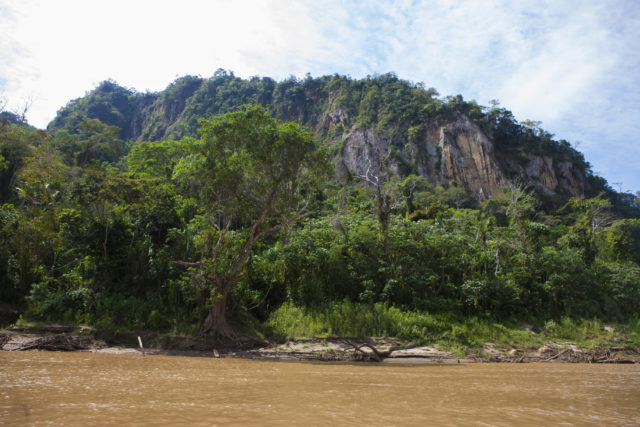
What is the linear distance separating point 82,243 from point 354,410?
1666cm

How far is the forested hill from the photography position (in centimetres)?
5988

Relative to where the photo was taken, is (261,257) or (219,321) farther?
(261,257)

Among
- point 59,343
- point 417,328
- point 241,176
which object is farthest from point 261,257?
point 59,343

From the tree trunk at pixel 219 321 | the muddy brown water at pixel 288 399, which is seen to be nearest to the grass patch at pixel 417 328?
the tree trunk at pixel 219 321

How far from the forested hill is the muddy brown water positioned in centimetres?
4245

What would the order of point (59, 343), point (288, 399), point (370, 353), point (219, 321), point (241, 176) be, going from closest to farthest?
point (288, 399)
point (59, 343)
point (370, 353)
point (219, 321)
point (241, 176)

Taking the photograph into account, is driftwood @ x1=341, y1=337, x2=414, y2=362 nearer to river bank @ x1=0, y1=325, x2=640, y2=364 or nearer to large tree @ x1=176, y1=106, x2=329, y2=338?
river bank @ x1=0, y1=325, x2=640, y2=364

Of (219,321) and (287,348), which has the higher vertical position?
(219,321)

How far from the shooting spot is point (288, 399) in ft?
17.1

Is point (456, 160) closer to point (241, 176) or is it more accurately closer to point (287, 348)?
point (241, 176)

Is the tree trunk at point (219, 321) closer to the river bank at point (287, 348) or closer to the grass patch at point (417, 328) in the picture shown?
the river bank at point (287, 348)

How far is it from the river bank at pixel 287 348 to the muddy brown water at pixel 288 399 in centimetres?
484

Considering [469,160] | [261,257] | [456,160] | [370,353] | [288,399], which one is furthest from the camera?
[469,160]

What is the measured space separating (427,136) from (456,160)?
22.5ft
